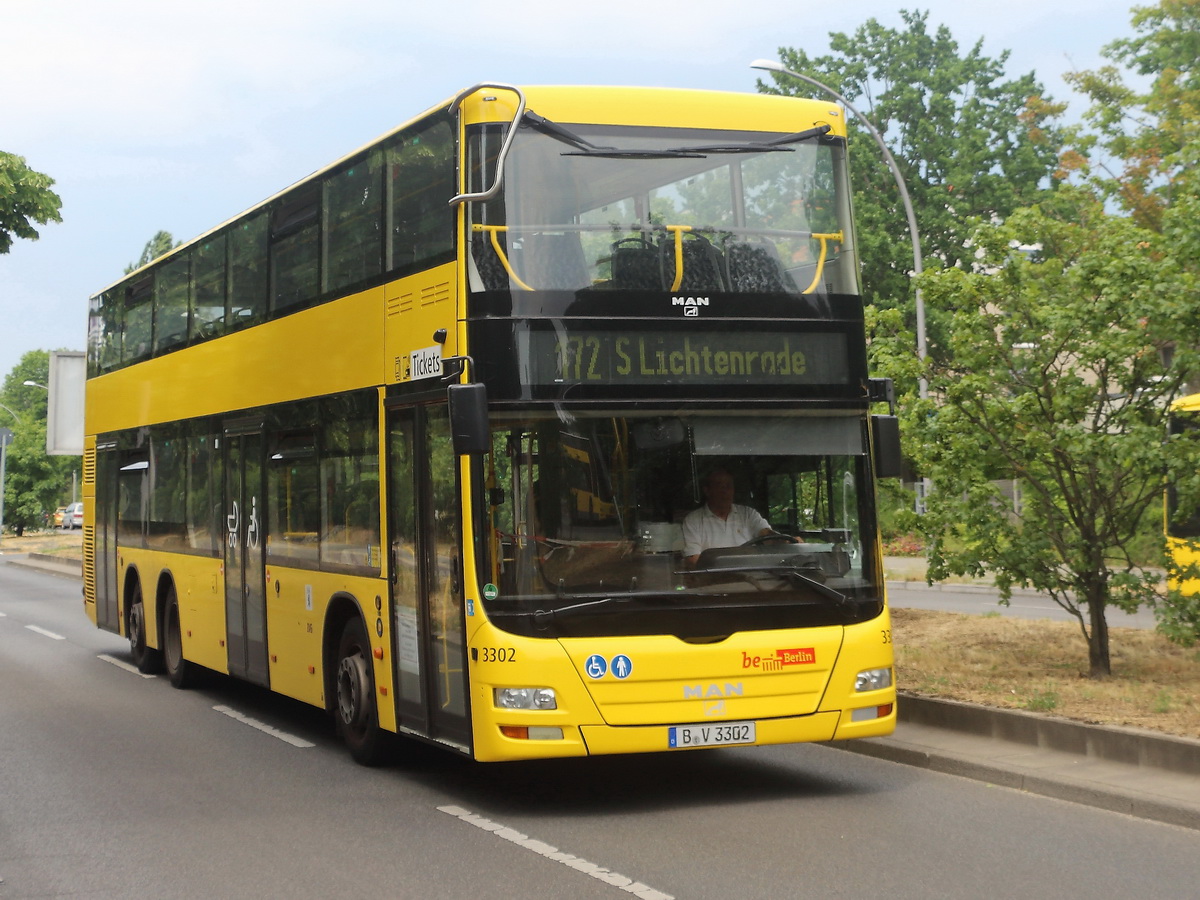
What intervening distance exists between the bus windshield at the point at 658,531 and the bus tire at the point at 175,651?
311 inches

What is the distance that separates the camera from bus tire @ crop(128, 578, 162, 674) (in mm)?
17031

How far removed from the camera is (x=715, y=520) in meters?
8.77

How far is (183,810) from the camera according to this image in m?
9.12

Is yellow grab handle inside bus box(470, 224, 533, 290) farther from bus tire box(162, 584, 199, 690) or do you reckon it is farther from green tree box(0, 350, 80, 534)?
green tree box(0, 350, 80, 534)

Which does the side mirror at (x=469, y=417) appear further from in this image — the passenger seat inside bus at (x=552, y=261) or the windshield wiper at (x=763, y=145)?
the windshield wiper at (x=763, y=145)

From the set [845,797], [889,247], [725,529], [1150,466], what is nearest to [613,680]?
[725,529]

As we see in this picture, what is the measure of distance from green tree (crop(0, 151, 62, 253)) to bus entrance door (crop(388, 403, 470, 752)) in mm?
11657

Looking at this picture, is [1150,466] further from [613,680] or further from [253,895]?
[253,895]

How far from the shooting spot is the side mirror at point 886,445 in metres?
9.27

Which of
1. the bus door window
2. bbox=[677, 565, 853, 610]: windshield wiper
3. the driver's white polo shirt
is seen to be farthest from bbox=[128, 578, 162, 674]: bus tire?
bbox=[677, 565, 853, 610]: windshield wiper

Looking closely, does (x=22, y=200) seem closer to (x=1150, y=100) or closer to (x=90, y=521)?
(x=90, y=521)

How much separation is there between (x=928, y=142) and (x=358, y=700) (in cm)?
3860

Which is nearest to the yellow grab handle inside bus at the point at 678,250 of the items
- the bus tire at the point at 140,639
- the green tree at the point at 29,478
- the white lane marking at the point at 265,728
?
the white lane marking at the point at 265,728

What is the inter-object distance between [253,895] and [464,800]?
2516 millimetres
